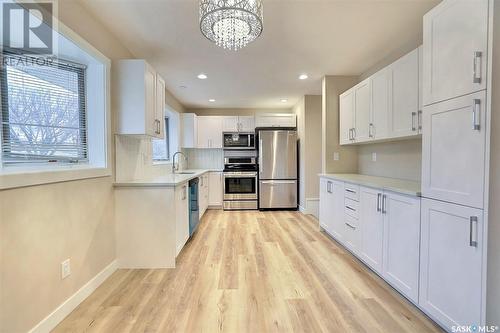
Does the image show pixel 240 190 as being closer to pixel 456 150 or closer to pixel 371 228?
pixel 371 228

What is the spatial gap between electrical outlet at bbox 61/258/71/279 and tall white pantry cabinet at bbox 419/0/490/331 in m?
2.57

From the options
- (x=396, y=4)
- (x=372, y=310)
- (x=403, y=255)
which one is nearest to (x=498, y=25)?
(x=396, y=4)

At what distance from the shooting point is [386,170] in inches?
116

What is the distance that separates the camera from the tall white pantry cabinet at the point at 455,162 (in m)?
1.27

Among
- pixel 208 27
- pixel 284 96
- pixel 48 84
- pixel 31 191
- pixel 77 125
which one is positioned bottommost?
pixel 31 191

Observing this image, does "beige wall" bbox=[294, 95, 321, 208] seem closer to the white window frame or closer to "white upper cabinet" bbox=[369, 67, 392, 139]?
"white upper cabinet" bbox=[369, 67, 392, 139]

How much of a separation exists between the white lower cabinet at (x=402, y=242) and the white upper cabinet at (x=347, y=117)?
1.42m

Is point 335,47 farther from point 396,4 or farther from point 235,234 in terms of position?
point 235,234

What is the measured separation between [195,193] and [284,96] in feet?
8.91

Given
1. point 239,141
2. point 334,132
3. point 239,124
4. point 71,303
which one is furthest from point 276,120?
point 71,303

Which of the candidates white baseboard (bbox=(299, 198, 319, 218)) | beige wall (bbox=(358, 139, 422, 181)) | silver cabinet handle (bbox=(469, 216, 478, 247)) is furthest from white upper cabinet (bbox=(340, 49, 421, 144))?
white baseboard (bbox=(299, 198, 319, 218))

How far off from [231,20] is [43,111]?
1497 mm

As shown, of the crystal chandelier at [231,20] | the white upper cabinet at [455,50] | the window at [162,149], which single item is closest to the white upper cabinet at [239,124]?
the window at [162,149]

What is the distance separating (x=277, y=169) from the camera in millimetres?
5066
